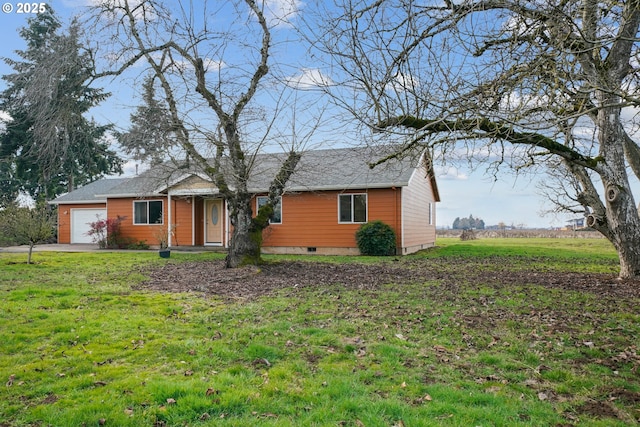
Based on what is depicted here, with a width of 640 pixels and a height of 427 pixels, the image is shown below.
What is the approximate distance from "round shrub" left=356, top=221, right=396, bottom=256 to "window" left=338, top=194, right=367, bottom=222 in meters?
0.81

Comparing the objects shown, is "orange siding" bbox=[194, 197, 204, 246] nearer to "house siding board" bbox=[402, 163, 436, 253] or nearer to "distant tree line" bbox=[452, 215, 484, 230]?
"house siding board" bbox=[402, 163, 436, 253]

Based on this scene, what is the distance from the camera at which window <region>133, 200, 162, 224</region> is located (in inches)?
805

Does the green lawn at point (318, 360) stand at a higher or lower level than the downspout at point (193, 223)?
lower

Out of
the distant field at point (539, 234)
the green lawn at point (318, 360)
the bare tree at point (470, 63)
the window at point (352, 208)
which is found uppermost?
the bare tree at point (470, 63)

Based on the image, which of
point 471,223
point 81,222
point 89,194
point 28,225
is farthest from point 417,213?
point 471,223

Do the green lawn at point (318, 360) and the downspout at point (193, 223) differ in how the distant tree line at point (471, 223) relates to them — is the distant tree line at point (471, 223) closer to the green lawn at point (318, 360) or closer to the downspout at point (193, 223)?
the downspout at point (193, 223)

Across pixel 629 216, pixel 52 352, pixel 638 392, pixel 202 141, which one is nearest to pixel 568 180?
pixel 629 216

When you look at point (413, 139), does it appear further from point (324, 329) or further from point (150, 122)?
point (150, 122)

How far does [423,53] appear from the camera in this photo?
570 cm

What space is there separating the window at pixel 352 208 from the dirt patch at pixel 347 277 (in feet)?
14.5

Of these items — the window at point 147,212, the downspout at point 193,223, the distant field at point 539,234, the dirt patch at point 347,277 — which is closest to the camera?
the dirt patch at point 347,277

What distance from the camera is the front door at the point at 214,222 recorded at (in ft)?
65.8

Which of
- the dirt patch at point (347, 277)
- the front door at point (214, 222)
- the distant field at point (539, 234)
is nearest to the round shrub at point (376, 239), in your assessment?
the dirt patch at point (347, 277)

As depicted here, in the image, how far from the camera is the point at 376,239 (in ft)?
53.1
